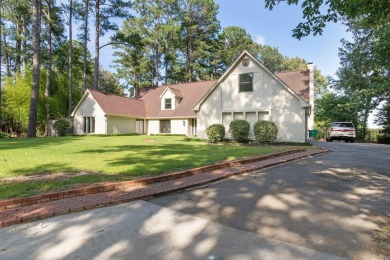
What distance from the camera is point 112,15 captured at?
29625 millimetres

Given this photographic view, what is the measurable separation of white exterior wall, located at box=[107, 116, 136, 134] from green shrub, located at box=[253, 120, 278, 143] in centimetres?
1552

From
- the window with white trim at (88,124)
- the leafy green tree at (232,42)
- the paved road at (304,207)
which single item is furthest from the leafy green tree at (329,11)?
the leafy green tree at (232,42)

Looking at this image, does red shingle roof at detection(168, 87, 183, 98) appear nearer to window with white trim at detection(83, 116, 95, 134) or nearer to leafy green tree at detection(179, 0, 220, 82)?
window with white trim at detection(83, 116, 95, 134)

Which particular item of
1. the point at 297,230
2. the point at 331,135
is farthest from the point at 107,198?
the point at 331,135

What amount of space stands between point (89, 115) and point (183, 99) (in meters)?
10.1

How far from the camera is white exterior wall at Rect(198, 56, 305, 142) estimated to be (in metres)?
17.2

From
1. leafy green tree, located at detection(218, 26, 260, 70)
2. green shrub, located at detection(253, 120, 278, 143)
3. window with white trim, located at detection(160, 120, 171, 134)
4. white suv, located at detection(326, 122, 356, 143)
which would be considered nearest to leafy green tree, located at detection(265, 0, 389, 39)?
green shrub, located at detection(253, 120, 278, 143)

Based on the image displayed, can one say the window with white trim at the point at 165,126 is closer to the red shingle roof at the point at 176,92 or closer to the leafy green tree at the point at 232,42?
the red shingle roof at the point at 176,92

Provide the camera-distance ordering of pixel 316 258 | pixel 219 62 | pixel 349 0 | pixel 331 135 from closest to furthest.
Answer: pixel 316 258, pixel 349 0, pixel 331 135, pixel 219 62

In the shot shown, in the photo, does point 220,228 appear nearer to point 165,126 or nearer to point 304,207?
point 304,207

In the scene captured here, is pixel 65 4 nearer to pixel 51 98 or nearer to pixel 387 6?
pixel 51 98

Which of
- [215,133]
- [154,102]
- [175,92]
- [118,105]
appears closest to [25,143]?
[215,133]

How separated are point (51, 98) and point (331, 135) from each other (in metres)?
30.1

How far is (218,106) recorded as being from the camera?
19672 millimetres
